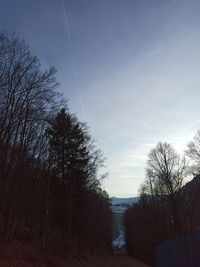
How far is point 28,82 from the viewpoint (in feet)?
73.0

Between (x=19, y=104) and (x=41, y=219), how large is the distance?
46.2ft

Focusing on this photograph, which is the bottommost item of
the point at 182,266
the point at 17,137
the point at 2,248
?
the point at 182,266

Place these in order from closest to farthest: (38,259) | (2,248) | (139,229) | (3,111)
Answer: (2,248)
(38,259)
(3,111)
(139,229)

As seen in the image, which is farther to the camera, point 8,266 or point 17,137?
point 17,137

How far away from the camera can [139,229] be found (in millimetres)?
69375

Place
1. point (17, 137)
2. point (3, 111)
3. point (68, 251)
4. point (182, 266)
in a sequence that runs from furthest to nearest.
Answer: point (68, 251) → point (17, 137) → point (3, 111) → point (182, 266)

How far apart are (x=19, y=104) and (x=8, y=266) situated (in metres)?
10.3

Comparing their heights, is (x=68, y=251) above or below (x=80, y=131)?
below

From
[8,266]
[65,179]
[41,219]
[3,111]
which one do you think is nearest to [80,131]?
[65,179]

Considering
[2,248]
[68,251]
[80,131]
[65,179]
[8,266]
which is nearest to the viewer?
Result: [8,266]

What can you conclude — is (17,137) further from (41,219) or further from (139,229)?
(139,229)

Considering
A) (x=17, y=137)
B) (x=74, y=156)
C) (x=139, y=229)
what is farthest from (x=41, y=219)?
(x=139, y=229)

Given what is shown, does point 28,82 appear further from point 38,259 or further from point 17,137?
point 38,259

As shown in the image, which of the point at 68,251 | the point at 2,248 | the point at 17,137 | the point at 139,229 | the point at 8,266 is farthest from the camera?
the point at 139,229
